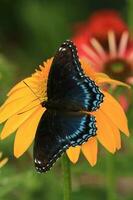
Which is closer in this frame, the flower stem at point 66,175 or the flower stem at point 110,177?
the flower stem at point 66,175

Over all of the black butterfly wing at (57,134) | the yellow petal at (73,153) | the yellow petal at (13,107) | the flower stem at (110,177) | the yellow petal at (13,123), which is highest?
the yellow petal at (13,107)

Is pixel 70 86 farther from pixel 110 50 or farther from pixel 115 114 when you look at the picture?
pixel 110 50

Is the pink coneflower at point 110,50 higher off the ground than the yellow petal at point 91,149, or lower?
higher

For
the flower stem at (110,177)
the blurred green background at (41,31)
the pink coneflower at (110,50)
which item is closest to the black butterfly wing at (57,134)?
the flower stem at (110,177)

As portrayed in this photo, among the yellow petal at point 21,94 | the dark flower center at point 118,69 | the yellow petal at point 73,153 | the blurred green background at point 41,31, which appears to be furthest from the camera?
the blurred green background at point 41,31

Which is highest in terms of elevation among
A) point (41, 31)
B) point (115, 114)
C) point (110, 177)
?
point (41, 31)

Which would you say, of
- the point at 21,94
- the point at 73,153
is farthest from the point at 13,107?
the point at 73,153

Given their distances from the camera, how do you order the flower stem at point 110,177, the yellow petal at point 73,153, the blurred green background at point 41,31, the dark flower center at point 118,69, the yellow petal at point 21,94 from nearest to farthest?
1. the yellow petal at point 73,153
2. the yellow petal at point 21,94
3. the flower stem at point 110,177
4. the dark flower center at point 118,69
5. the blurred green background at point 41,31

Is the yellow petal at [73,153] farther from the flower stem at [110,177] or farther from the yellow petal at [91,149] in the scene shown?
the flower stem at [110,177]
